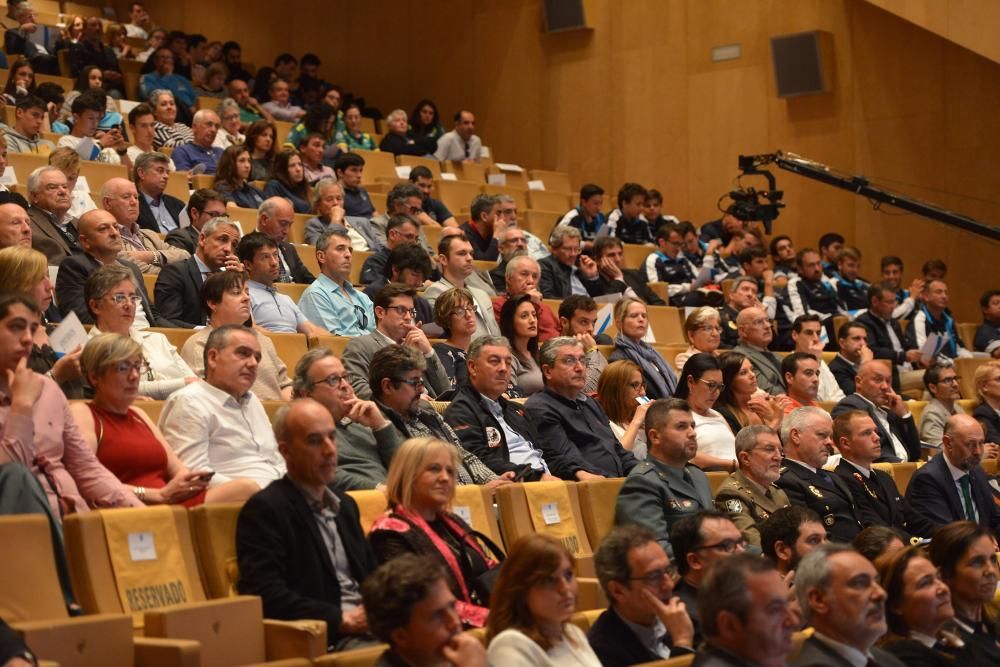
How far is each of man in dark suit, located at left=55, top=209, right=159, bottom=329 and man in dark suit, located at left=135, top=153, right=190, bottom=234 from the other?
97 centimetres

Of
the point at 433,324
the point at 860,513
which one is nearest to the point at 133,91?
the point at 433,324

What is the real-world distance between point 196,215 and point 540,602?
10.6 feet

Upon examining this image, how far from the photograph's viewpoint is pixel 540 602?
93.8 inches

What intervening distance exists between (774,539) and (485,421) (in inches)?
37.8

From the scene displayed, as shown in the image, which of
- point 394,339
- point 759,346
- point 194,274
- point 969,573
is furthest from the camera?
point 759,346

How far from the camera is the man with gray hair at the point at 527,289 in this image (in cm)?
522

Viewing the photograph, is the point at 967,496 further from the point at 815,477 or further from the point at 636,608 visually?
the point at 636,608

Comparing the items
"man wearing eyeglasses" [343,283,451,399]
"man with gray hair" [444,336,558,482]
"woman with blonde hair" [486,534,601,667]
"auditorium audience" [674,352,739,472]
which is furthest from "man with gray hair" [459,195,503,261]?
"woman with blonde hair" [486,534,601,667]

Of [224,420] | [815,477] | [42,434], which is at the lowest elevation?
[815,477]

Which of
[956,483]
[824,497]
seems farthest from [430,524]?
[956,483]

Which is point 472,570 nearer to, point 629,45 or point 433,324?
point 433,324

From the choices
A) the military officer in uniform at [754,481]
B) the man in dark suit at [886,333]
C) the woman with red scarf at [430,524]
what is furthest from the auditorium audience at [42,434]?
the man in dark suit at [886,333]

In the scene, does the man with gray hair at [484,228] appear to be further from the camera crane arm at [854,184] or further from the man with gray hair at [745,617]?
the man with gray hair at [745,617]

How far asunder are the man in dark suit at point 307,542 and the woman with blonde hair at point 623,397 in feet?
5.68
